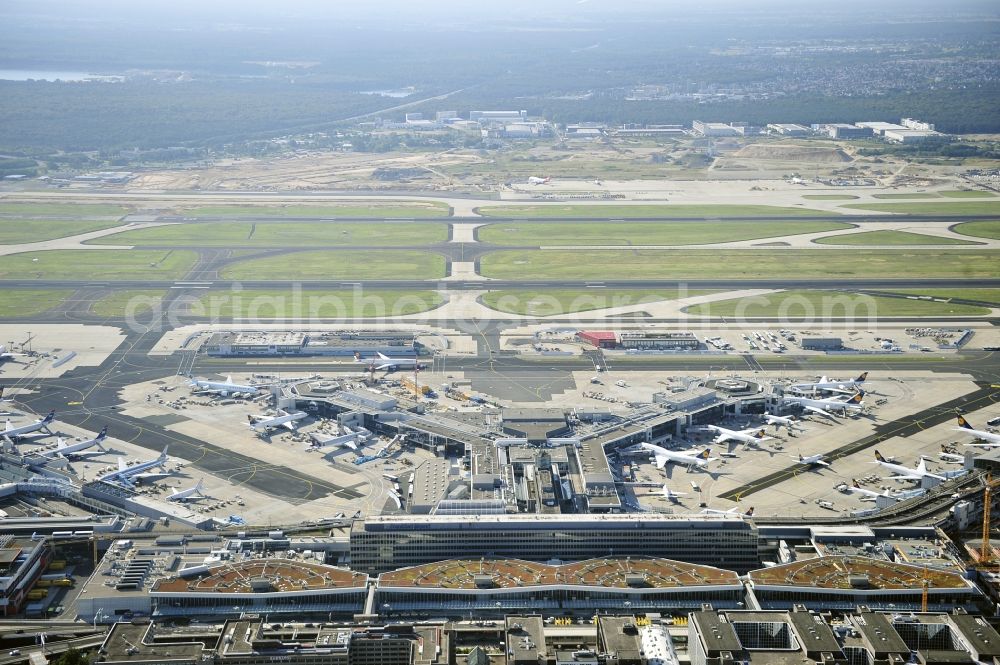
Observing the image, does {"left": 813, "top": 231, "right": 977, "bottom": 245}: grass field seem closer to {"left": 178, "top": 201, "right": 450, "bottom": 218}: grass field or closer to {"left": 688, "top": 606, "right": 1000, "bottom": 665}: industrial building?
{"left": 178, "top": 201, "right": 450, "bottom": 218}: grass field

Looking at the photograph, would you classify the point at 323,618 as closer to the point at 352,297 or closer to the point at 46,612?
the point at 46,612

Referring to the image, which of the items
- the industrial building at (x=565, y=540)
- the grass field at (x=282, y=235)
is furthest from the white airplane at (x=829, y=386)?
the grass field at (x=282, y=235)

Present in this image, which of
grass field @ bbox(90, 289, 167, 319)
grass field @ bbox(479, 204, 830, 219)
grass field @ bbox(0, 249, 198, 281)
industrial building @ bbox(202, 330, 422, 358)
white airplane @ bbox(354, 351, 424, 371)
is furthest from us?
grass field @ bbox(479, 204, 830, 219)

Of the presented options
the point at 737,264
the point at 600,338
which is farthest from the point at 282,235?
the point at 600,338

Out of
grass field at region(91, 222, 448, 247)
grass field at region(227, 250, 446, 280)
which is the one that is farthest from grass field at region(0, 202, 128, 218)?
grass field at region(227, 250, 446, 280)

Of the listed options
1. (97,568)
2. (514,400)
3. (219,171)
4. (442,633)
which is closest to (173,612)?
(97,568)

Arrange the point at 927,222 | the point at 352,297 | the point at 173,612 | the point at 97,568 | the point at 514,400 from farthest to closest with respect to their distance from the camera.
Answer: the point at 927,222 → the point at 352,297 → the point at 514,400 → the point at 97,568 → the point at 173,612

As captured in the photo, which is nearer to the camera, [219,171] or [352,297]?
Answer: [352,297]
